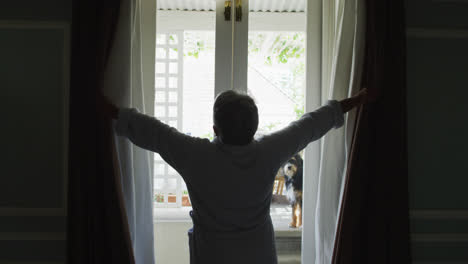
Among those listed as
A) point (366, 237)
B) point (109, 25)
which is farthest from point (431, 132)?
point (109, 25)

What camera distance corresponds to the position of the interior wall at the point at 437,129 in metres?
1.56

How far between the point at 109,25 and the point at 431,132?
5.18ft

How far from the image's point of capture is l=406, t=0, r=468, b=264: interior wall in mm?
1560

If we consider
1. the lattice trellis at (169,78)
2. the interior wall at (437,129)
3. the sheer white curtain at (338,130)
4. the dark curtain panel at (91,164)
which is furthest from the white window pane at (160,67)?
the interior wall at (437,129)

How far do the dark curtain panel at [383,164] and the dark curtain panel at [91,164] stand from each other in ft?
3.10

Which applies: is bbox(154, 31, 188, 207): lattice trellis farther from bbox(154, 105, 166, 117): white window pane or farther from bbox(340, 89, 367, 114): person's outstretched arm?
bbox(340, 89, 367, 114): person's outstretched arm

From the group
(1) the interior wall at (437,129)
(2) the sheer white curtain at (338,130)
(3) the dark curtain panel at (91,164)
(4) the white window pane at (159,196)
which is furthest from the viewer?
(4) the white window pane at (159,196)

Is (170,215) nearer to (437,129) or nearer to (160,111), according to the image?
(160,111)

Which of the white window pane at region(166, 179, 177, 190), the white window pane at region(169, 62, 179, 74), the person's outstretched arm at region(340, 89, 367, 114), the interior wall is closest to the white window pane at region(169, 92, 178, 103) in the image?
the white window pane at region(169, 62, 179, 74)

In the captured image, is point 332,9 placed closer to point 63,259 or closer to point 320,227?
point 320,227

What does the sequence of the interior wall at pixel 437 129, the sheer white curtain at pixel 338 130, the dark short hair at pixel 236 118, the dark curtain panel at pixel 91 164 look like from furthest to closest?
1. the interior wall at pixel 437 129
2. the sheer white curtain at pixel 338 130
3. the dark curtain panel at pixel 91 164
4. the dark short hair at pixel 236 118

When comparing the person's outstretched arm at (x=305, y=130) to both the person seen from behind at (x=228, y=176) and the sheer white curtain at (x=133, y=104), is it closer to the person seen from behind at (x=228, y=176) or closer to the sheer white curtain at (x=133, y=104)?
the person seen from behind at (x=228, y=176)

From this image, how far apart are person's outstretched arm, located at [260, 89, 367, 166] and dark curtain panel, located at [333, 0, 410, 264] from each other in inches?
5.1

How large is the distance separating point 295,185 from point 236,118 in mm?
830
